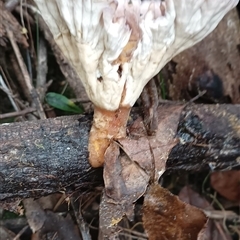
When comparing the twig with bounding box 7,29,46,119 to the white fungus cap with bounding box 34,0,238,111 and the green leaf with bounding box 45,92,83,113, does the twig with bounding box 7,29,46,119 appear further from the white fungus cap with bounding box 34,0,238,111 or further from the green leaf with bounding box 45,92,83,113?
the white fungus cap with bounding box 34,0,238,111

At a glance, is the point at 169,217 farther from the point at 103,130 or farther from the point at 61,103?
the point at 61,103

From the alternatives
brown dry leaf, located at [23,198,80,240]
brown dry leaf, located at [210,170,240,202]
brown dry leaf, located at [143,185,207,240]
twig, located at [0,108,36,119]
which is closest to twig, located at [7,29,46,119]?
twig, located at [0,108,36,119]

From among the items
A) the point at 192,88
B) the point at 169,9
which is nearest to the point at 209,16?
the point at 169,9

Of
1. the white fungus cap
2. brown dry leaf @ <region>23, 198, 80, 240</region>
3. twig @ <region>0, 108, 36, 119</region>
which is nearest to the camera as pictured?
the white fungus cap

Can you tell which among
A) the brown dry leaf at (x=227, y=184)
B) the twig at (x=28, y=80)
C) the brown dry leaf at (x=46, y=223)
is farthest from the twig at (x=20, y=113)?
the brown dry leaf at (x=227, y=184)

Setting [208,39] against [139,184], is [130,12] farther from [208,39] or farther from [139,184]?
[208,39]

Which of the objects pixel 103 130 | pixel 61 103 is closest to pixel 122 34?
pixel 103 130
